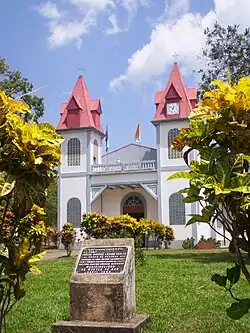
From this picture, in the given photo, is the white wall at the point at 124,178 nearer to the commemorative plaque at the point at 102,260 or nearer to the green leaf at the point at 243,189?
the commemorative plaque at the point at 102,260

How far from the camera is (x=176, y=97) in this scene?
26750 millimetres

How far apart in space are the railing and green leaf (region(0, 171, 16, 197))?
80.6ft

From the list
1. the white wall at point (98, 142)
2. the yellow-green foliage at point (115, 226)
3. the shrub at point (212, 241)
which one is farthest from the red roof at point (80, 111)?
the yellow-green foliage at point (115, 226)

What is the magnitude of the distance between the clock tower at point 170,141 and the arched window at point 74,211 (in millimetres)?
4848

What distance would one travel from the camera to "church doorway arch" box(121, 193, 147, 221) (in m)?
28.5

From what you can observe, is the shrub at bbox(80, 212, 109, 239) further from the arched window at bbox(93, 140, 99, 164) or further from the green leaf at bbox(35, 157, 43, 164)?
the green leaf at bbox(35, 157, 43, 164)

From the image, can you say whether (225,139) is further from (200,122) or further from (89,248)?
(89,248)

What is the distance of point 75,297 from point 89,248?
70 cm

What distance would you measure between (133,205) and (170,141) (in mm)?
5111

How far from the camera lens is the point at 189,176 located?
2225 mm

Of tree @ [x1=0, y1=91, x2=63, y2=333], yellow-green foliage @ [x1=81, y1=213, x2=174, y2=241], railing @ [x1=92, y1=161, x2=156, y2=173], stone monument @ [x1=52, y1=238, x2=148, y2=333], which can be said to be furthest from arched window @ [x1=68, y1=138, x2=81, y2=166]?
tree @ [x1=0, y1=91, x2=63, y2=333]

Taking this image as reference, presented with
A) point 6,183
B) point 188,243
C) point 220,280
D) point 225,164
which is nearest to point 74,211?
point 188,243

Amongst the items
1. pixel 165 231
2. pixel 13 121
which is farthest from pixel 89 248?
pixel 165 231

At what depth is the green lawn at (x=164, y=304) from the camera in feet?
17.5
